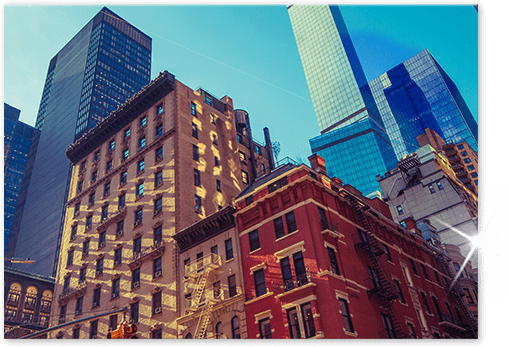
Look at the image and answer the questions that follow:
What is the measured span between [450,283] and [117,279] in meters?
41.2

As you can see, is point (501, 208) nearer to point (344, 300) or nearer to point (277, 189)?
point (344, 300)

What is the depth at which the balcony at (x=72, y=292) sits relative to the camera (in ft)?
175

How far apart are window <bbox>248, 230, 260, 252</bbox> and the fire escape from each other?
3.49 m

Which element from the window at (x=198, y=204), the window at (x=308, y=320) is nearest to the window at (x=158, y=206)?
the window at (x=198, y=204)

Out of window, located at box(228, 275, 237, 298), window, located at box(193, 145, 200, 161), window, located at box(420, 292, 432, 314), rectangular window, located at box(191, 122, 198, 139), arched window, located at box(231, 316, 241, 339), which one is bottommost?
arched window, located at box(231, 316, 241, 339)

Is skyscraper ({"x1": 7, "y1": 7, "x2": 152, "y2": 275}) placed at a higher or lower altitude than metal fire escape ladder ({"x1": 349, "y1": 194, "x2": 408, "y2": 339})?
higher

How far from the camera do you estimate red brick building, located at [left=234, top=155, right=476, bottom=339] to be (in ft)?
109

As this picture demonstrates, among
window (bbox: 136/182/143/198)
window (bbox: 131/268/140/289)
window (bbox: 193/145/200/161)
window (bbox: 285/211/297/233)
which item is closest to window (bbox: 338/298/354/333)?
window (bbox: 285/211/297/233)

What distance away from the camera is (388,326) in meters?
37.5

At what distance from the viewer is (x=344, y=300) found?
111ft

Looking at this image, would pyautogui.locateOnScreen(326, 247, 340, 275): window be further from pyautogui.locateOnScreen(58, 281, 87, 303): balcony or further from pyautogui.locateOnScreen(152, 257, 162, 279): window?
pyautogui.locateOnScreen(58, 281, 87, 303): balcony

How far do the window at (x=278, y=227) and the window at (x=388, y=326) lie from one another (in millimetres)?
10875

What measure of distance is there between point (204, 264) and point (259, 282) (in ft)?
20.8
